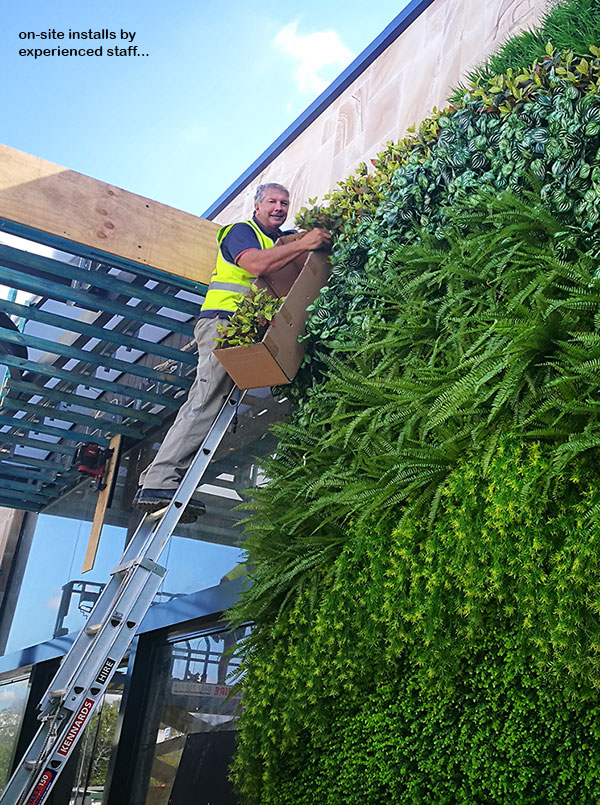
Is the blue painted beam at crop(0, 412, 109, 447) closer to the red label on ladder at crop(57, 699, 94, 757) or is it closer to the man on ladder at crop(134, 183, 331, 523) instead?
the man on ladder at crop(134, 183, 331, 523)

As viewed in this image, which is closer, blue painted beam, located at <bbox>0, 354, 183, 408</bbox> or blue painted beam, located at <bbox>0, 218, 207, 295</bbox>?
blue painted beam, located at <bbox>0, 218, 207, 295</bbox>

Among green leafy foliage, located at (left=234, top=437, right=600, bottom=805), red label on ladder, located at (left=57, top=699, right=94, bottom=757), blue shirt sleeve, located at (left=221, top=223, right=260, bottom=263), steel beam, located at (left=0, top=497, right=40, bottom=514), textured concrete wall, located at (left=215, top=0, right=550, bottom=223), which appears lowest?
red label on ladder, located at (left=57, top=699, right=94, bottom=757)

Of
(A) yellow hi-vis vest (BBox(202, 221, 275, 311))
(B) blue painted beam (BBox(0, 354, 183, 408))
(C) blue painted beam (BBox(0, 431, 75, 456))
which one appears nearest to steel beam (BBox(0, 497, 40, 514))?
(C) blue painted beam (BBox(0, 431, 75, 456))

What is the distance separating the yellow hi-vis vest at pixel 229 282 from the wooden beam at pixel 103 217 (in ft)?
1.20

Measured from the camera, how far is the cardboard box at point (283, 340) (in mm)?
3971

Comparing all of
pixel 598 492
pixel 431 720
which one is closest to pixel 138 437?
pixel 431 720

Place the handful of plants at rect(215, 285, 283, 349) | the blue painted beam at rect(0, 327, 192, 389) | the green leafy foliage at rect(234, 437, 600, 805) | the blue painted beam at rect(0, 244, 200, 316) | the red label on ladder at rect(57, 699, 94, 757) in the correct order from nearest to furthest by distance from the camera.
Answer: the green leafy foliage at rect(234, 437, 600, 805) → the red label on ladder at rect(57, 699, 94, 757) → the handful of plants at rect(215, 285, 283, 349) → the blue painted beam at rect(0, 244, 200, 316) → the blue painted beam at rect(0, 327, 192, 389)

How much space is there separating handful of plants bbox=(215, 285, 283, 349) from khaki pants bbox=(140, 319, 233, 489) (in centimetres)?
34

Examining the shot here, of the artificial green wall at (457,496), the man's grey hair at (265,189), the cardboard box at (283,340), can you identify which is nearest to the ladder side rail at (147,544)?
the cardboard box at (283,340)

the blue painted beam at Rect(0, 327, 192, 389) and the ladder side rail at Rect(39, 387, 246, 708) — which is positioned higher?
the blue painted beam at Rect(0, 327, 192, 389)

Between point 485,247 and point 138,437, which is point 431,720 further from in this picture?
point 138,437

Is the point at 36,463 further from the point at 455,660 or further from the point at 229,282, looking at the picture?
the point at 455,660

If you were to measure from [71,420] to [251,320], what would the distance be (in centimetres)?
321

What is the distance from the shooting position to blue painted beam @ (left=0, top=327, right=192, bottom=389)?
5.46 meters
